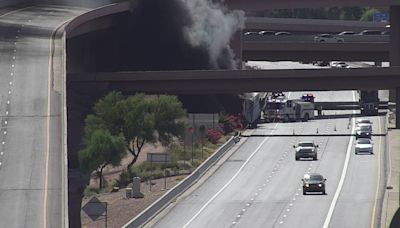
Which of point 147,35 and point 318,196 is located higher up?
point 147,35

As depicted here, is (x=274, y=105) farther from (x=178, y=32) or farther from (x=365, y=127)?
(x=365, y=127)

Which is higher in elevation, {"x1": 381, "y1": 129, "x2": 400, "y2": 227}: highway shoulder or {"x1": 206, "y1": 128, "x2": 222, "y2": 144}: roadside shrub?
{"x1": 206, "y1": 128, "x2": 222, "y2": 144}: roadside shrub

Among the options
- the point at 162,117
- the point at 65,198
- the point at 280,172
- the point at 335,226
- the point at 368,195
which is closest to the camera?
the point at 65,198

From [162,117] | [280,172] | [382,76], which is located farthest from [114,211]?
[382,76]

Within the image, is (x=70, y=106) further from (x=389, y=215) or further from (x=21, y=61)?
(x=389, y=215)

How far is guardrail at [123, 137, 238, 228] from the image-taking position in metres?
81.7

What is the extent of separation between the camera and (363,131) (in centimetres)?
13200

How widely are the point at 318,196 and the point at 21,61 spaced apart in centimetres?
3734

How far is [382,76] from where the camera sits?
477ft

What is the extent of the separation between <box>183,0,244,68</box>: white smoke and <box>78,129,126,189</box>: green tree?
55.7 metres

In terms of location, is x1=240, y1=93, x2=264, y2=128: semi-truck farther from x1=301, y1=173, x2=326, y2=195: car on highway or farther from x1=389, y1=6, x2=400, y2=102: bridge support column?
x1=301, y1=173, x2=326, y2=195: car on highway

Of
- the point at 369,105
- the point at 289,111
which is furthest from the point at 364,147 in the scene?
the point at 369,105

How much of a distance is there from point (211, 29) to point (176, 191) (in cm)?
7047

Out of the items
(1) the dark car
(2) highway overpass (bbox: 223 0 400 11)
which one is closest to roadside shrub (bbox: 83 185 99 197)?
(1) the dark car
